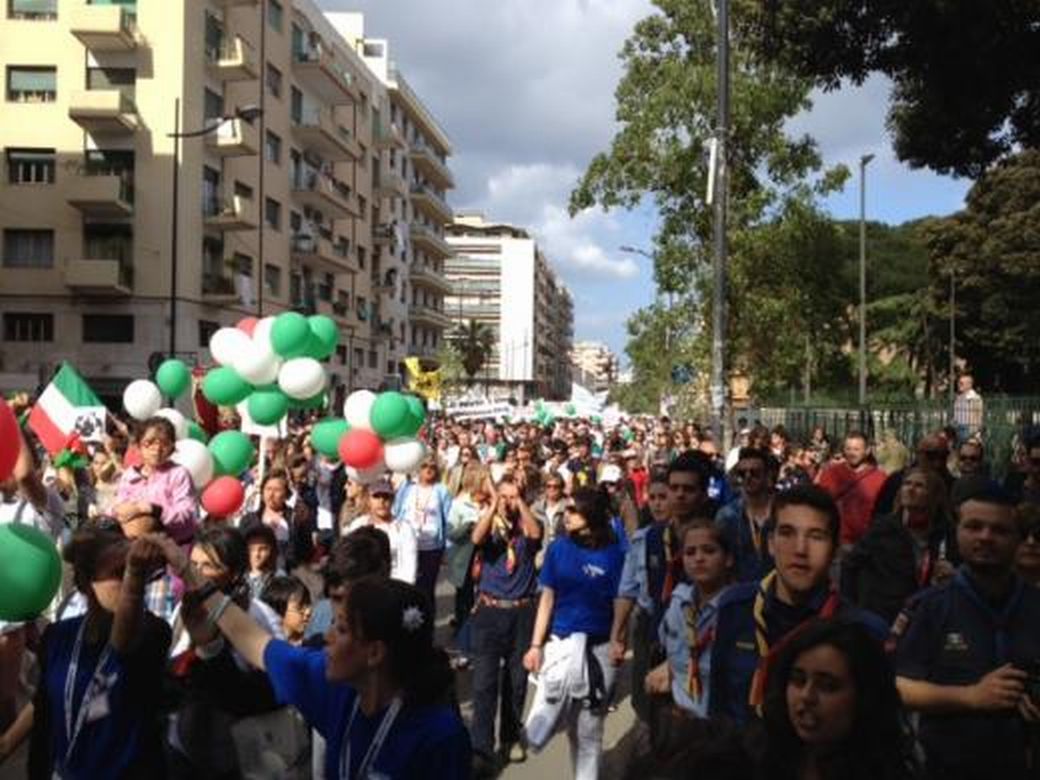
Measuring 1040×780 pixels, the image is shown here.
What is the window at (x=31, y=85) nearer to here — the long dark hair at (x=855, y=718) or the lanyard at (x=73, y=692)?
the lanyard at (x=73, y=692)

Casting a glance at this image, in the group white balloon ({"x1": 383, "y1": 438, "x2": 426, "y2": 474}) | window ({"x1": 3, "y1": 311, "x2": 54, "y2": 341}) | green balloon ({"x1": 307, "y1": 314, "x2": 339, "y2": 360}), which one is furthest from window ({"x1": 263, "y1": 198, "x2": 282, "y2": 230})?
white balloon ({"x1": 383, "y1": 438, "x2": 426, "y2": 474})

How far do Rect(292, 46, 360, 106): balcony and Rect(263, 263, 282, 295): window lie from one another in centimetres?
843

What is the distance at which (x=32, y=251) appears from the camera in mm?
37156

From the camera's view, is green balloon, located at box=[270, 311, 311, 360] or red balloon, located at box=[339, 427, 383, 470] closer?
red balloon, located at box=[339, 427, 383, 470]

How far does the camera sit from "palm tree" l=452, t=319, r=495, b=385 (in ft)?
332

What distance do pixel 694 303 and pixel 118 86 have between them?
2197 centimetres

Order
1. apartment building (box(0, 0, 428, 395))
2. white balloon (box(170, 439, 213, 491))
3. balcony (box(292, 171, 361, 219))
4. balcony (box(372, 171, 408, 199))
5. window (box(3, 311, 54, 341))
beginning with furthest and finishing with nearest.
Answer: balcony (box(372, 171, 408, 199))
balcony (box(292, 171, 361, 219))
window (box(3, 311, 54, 341))
apartment building (box(0, 0, 428, 395))
white balloon (box(170, 439, 213, 491))

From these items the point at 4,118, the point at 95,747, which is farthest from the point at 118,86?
the point at 95,747

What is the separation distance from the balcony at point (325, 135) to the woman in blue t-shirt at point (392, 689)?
46.7 meters

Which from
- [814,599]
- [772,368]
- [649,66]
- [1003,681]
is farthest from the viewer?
[772,368]

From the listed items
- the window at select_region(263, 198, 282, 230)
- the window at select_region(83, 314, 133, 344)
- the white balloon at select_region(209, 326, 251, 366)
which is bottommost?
the white balloon at select_region(209, 326, 251, 366)

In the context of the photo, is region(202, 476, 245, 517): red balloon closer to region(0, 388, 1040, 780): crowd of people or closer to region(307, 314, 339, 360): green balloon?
region(0, 388, 1040, 780): crowd of people

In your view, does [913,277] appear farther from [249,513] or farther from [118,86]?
[249,513]

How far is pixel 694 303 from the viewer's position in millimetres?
25438
